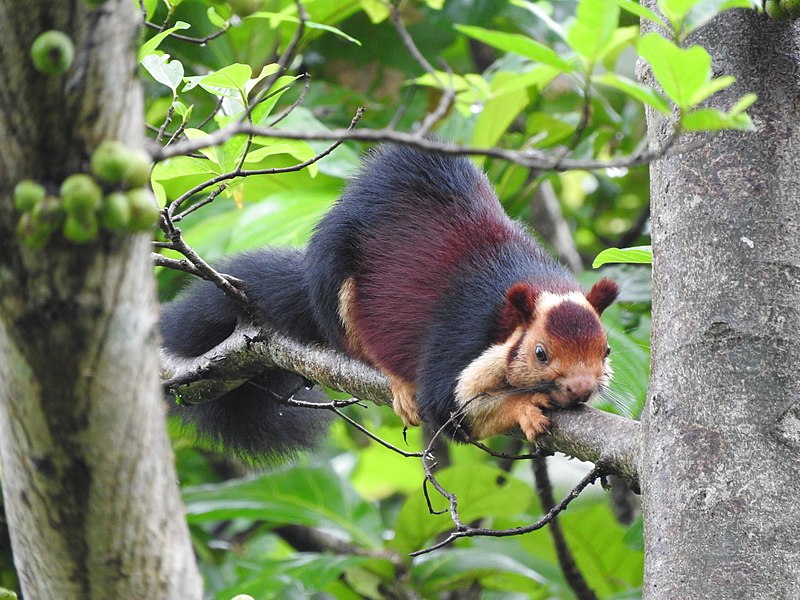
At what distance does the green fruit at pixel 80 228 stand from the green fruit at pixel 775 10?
4.43 feet

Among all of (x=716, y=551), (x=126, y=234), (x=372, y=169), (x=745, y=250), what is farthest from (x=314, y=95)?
(x=126, y=234)

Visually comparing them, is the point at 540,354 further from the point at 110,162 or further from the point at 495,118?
the point at 110,162

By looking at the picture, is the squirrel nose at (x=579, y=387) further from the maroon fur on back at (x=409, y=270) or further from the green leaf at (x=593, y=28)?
the green leaf at (x=593, y=28)

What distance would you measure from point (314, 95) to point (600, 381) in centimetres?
211

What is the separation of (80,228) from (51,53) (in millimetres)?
163

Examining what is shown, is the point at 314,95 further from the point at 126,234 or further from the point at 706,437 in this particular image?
the point at 126,234

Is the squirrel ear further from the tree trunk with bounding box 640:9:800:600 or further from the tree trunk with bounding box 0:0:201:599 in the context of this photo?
the tree trunk with bounding box 0:0:201:599

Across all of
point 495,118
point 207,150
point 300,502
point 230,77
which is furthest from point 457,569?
point 230,77

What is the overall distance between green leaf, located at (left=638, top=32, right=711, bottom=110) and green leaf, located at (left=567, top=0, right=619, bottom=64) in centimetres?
5

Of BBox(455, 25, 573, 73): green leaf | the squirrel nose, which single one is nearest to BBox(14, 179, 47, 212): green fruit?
BBox(455, 25, 573, 73): green leaf

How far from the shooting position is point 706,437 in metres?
1.67

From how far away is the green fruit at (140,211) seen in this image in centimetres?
94

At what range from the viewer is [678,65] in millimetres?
1228

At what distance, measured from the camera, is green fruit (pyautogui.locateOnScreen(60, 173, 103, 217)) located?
0.90 metres
